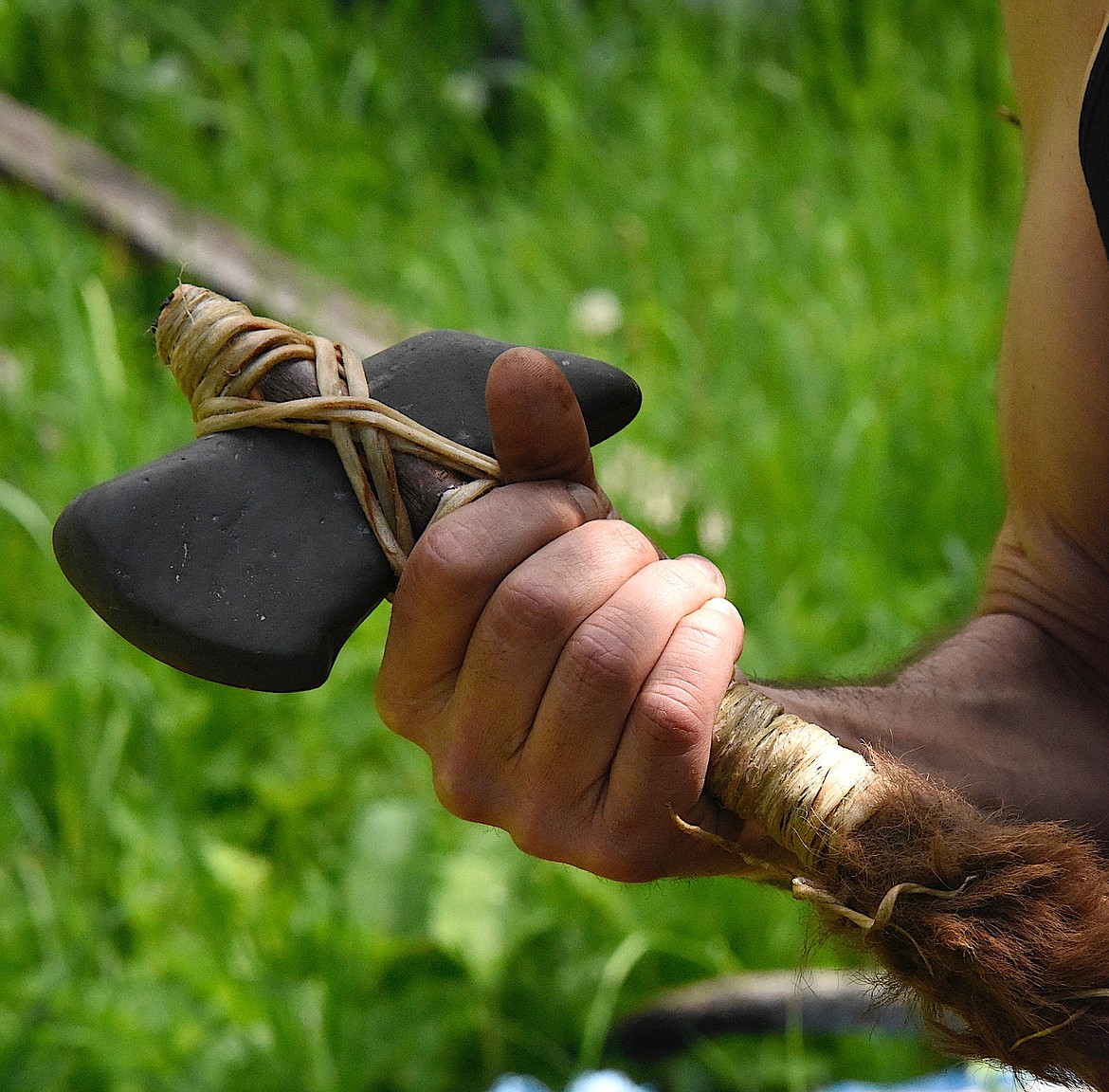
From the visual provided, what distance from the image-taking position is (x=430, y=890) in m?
2.23

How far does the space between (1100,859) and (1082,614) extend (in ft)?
1.64

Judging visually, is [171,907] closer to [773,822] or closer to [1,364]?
[773,822]

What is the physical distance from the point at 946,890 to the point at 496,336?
248 cm

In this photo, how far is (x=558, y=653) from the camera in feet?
3.65

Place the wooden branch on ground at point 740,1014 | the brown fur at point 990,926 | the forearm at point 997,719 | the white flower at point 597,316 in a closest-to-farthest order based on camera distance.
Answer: the brown fur at point 990,926 → the forearm at point 997,719 → the wooden branch on ground at point 740,1014 → the white flower at point 597,316

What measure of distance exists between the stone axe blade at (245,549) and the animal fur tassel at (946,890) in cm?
36

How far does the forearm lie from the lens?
132 cm

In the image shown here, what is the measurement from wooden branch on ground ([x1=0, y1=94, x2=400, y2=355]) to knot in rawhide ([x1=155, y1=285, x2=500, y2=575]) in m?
2.28

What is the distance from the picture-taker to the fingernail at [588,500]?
1.17 metres

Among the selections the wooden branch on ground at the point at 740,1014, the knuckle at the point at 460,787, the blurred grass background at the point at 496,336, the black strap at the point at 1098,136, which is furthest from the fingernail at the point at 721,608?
the wooden branch on ground at the point at 740,1014

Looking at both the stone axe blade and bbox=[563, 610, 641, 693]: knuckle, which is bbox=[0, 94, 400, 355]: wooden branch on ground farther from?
Result: bbox=[563, 610, 641, 693]: knuckle

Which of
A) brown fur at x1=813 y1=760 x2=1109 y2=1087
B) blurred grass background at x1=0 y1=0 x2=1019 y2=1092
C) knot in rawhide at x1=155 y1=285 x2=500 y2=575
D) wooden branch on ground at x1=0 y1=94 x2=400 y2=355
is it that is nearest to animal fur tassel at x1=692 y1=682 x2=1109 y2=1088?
brown fur at x1=813 y1=760 x2=1109 y2=1087

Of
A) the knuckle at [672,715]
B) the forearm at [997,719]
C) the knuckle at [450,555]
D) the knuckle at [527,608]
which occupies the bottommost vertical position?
the forearm at [997,719]

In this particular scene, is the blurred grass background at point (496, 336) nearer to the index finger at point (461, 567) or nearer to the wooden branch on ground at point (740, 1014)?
the wooden branch on ground at point (740, 1014)
